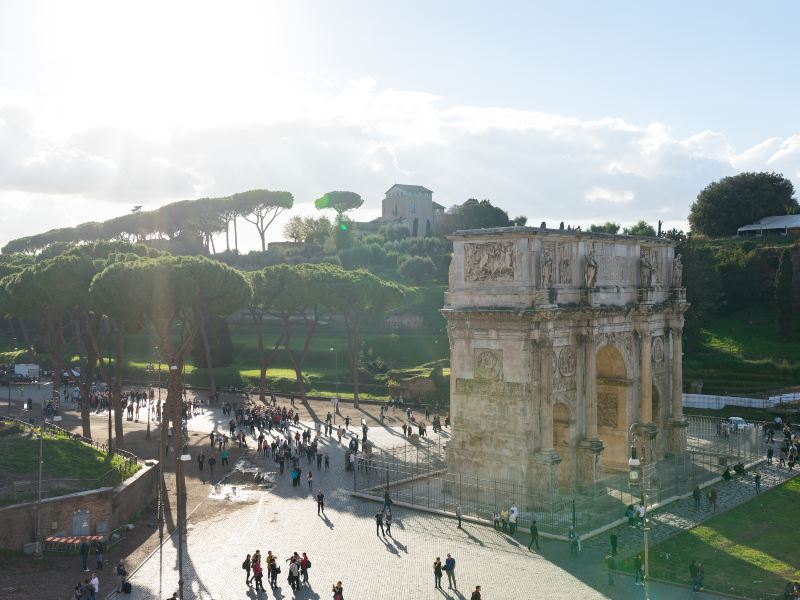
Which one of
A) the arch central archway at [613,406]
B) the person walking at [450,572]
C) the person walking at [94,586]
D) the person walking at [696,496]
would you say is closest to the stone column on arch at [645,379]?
the arch central archway at [613,406]

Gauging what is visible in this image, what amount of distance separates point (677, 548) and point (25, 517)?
20469 mm

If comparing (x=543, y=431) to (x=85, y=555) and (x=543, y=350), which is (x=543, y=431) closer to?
(x=543, y=350)

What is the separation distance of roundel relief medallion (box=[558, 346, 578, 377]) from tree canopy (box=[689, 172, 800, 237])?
66.7 meters

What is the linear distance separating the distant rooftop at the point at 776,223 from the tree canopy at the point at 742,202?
5.94 ft

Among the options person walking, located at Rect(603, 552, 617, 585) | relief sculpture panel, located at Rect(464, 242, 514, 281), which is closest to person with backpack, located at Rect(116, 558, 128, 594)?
person walking, located at Rect(603, 552, 617, 585)

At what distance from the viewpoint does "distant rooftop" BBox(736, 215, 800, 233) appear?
3356 inches

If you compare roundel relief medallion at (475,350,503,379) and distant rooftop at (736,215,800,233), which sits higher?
distant rooftop at (736,215,800,233)

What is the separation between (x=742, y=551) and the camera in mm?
26312

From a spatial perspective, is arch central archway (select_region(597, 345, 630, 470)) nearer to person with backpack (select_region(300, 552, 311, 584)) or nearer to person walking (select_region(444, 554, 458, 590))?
person walking (select_region(444, 554, 458, 590))

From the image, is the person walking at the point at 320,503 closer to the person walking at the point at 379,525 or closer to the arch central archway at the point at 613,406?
the person walking at the point at 379,525

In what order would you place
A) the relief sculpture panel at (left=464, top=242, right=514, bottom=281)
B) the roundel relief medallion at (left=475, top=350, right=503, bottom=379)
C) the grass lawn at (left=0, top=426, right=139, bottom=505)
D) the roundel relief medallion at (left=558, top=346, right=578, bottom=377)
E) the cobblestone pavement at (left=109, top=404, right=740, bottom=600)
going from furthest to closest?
1. the roundel relief medallion at (left=558, top=346, right=578, bottom=377)
2. the roundel relief medallion at (left=475, top=350, right=503, bottom=379)
3. the relief sculpture panel at (left=464, top=242, right=514, bottom=281)
4. the grass lawn at (left=0, top=426, right=139, bottom=505)
5. the cobblestone pavement at (left=109, top=404, right=740, bottom=600)

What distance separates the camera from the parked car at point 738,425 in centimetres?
4222

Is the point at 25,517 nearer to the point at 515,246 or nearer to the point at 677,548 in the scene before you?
the point at 515,246

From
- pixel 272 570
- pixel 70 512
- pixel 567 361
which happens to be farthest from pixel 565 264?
pixel 70 512
